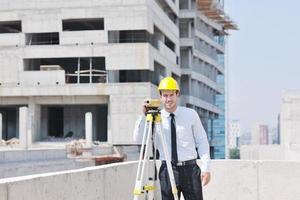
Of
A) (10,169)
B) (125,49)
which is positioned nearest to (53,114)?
(125,49)

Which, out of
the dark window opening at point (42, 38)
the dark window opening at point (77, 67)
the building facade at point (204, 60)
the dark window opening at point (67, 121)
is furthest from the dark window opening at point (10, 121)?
the building facade at point (204, 60)

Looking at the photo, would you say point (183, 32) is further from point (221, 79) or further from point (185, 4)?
point (221, 79)

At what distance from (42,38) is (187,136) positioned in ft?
145

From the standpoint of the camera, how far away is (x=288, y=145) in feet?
76.2

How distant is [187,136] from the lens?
5.80 m

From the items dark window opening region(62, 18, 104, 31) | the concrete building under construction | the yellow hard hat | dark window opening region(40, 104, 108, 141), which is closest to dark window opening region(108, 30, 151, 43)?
the concrete building under construction

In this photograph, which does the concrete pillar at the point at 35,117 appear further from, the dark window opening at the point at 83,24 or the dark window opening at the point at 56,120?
the dark window opening at the point at 83,24

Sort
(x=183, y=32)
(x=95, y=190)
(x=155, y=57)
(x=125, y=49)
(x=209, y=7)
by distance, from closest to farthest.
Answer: (x=95, y=190) < (x=125, y=49) < (x=155, y=57) < (x=183, y=32) < (x=209, y=7)

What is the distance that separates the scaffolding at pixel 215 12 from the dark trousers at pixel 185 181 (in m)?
63.8

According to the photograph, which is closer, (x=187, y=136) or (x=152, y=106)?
Answer: (x=152, y=106)

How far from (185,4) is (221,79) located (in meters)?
25.5

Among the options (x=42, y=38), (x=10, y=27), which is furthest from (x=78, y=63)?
(x=10, y=27)

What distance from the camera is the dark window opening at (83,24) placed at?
48.0m

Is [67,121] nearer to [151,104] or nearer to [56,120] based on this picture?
[56,120]
